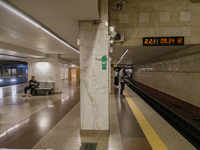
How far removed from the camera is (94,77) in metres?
3.44

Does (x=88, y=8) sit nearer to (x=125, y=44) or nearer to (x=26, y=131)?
(x=125, y=44)

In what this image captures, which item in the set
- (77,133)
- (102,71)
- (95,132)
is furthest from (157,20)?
(77,133)

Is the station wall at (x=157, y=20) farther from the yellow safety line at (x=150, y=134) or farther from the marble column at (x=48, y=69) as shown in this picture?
the marble column at (x=48, y=69)

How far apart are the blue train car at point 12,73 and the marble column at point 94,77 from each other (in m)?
15.4

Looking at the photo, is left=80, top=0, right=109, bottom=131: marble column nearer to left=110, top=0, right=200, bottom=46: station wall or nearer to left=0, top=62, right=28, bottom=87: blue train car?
left=110, top=0, right=200, bottom=46: station wall

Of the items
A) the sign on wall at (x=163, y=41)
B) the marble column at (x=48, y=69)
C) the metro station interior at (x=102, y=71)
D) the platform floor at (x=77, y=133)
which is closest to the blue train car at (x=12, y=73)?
the marble column at (x=48, y=69)

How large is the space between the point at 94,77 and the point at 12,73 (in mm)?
15808

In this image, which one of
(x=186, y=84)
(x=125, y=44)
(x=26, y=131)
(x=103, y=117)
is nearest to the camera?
(x=103, y=117)

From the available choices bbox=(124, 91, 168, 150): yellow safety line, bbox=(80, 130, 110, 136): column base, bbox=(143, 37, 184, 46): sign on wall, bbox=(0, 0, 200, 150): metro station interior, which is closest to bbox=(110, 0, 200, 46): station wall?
bbox=(0, 0, 200, 150): metro station interior

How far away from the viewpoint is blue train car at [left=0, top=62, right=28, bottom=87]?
14331 mm

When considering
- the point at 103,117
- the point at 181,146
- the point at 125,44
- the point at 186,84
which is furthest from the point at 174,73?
the point at 103,117

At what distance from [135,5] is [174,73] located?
5.09 m

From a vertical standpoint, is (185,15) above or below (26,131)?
above

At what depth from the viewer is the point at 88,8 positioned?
2.74 m
